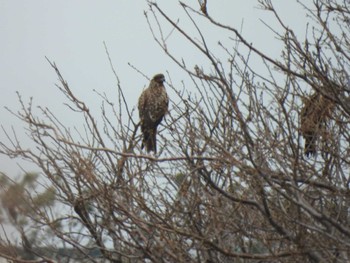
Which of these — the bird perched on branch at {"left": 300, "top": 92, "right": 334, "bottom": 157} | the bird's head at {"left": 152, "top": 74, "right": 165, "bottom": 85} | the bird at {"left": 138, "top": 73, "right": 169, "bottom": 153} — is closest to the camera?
the bird perched on branch at {"left": 300, "top": 92, "right": 334, "bottom": 157}

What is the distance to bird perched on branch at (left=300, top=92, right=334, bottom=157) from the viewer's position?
558cm

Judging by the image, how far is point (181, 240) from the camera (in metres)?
5.38

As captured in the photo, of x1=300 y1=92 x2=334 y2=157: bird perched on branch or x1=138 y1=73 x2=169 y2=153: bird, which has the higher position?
x1=138 y1=73 x2=169 y2=153: bird

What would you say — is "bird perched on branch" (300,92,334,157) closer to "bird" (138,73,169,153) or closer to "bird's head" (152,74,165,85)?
"bird" (138,73,169,153)

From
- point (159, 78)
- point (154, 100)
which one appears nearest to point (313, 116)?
point (154, 100)

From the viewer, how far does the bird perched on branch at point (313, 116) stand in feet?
18.3

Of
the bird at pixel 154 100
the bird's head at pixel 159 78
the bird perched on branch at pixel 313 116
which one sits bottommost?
the bird perched on branch at pixel 313 116

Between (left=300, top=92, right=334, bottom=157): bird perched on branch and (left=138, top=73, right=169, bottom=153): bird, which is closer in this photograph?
(left=300, top=92, right=334, bottom=157): bird perched on branch

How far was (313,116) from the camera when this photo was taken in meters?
6.23

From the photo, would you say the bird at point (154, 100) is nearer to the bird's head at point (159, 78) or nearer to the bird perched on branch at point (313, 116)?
the bird's head at point (159, 78)

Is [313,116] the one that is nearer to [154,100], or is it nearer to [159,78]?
[154,100]

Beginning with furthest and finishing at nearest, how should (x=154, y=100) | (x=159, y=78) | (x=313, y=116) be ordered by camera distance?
(x=159, y=78), (x=154, y=100), (x=313, y=116)

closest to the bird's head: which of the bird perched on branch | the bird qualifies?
the bird

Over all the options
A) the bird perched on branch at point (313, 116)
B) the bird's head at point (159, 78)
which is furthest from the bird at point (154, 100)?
the bird perched on branch at point (313, 116)
